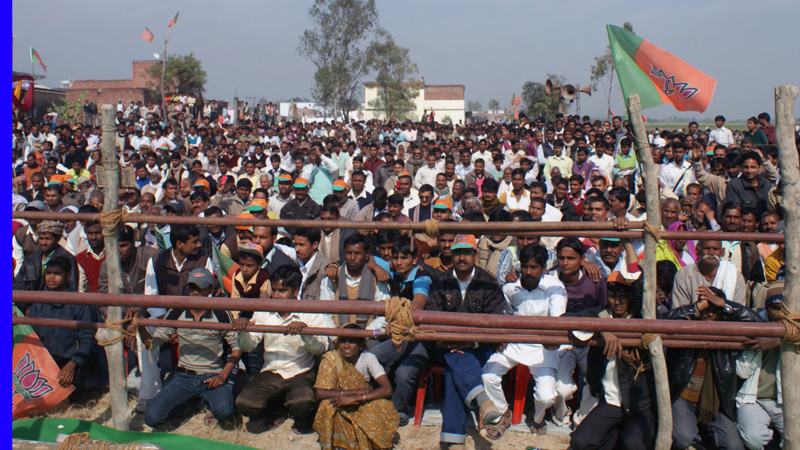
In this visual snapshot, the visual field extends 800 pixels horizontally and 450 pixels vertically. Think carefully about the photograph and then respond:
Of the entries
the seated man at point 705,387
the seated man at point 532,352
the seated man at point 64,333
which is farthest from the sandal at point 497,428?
the seated man at point 64,333

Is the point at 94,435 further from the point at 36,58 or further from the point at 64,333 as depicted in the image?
the point at 36,58

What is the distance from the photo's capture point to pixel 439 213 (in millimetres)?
5871

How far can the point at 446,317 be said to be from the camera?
2518mm

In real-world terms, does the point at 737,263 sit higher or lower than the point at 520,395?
higher

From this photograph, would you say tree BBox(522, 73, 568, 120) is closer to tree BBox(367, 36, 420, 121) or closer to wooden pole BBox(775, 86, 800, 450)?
tree BBox(367, 36, 420, 121)

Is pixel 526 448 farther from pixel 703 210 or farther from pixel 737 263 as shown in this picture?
pixel 703 210

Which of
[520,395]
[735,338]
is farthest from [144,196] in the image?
[735,338]

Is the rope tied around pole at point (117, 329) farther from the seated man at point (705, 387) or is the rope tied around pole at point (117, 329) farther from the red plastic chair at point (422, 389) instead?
the seated man at point (705, 387)

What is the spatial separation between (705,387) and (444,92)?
4650cm

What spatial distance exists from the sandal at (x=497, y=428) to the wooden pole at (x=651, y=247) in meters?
1.27

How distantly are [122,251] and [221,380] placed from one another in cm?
180

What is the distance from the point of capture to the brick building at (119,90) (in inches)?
1369

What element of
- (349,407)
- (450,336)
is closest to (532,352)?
(349,407)

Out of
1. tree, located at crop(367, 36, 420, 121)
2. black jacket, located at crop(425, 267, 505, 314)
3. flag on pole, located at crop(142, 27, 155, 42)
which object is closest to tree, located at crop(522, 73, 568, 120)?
tree, located at crop(367, 36, 420, 121)
